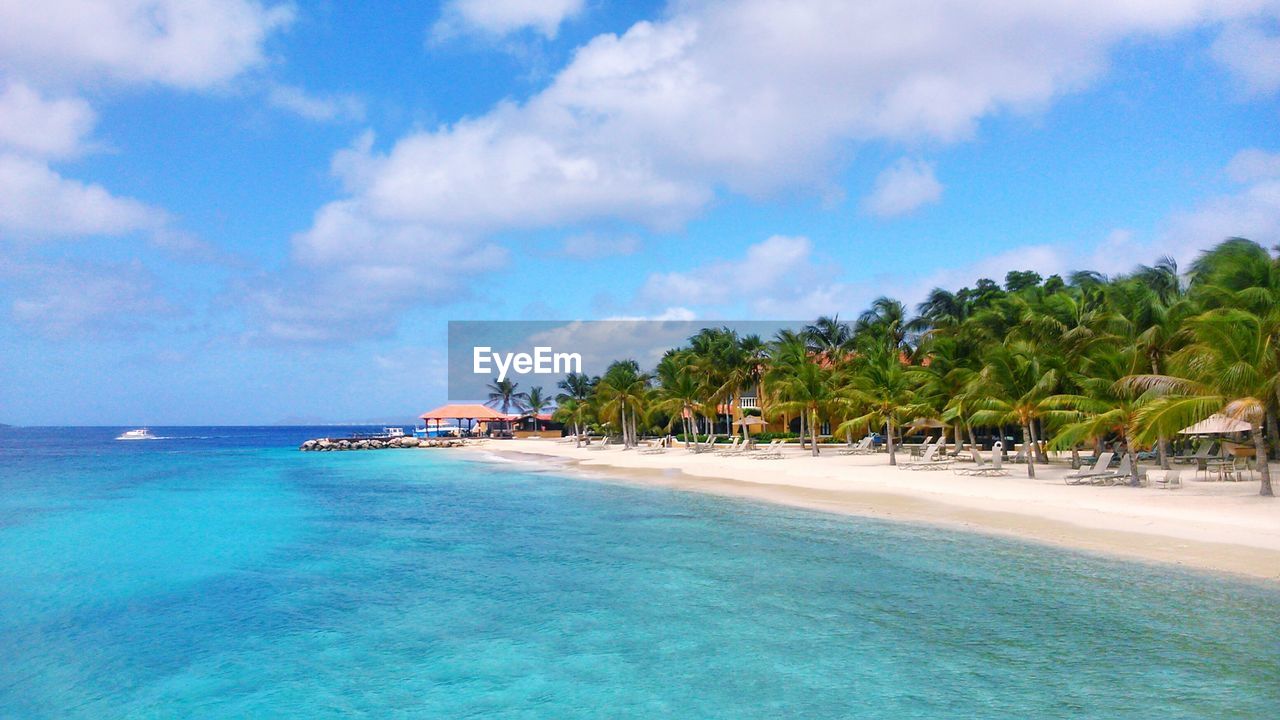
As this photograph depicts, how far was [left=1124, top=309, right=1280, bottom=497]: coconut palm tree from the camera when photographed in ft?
44.6

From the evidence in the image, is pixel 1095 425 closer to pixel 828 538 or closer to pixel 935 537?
pixel 935 537

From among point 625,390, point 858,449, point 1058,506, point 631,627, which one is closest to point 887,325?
point 858,449

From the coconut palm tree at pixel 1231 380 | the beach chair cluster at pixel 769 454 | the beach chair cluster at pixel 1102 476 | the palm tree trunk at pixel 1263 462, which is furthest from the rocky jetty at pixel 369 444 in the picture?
the palm tree trunk at pixel 1263 462

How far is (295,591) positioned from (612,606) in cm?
514

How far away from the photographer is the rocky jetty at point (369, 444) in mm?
69750

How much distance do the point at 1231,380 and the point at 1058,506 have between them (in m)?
3.77

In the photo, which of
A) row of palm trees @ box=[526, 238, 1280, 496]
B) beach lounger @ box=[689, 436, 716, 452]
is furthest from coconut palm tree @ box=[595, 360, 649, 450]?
beach lounger @ box=[689, 436, 716, 452]

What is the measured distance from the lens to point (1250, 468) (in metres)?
18.3

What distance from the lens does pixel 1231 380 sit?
13.7 m

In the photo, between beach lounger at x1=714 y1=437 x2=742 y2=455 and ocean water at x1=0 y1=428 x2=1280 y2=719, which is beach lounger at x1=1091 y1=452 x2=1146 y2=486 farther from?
beach lounger at x1=714 y1=437 x2=742 y2=455

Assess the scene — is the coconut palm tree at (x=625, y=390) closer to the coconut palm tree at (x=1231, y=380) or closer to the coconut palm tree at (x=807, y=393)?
the coconut palm tree at (x=807, y=393)

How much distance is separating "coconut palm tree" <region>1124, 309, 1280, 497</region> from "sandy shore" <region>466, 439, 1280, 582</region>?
147 centimetres

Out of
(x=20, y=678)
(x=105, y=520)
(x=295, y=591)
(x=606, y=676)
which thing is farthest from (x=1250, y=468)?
(x=105, y=520)

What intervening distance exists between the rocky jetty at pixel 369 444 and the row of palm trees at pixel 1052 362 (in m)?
33.6
